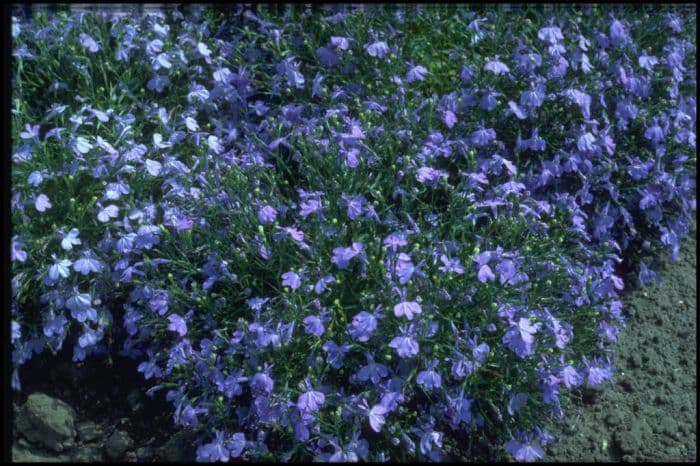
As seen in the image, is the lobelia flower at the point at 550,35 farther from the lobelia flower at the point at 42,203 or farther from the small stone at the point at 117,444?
the small stone at the point at 117,444

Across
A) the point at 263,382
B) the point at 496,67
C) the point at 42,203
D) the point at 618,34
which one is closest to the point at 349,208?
the point at 263,382

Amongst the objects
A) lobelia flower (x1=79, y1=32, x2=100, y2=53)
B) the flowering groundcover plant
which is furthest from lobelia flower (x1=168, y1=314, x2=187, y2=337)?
lobelia flower (x1=79, y1=32, x2=100, y2=53)

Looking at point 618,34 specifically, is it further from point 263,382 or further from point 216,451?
point 216,451

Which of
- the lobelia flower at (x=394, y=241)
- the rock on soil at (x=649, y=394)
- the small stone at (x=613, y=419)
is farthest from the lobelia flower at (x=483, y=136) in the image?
the small stone at (x=613, y=419)

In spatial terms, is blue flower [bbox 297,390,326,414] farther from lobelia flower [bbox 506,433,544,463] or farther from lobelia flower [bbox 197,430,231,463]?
lobelia flower [bbox 506,433,544,463]

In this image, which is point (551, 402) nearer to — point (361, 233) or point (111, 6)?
point (361, 233)

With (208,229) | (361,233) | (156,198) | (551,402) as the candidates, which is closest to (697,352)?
(551,402)
